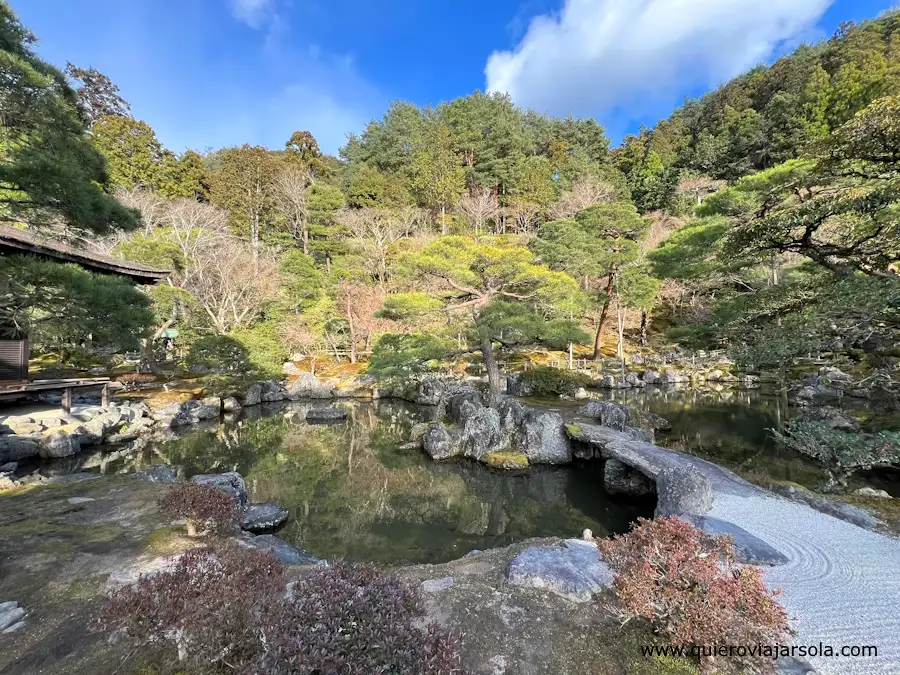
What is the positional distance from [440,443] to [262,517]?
13.8ft

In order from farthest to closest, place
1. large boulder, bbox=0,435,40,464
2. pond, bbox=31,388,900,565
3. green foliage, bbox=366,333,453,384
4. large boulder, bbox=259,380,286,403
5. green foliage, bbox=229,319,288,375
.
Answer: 1. large boulder, bbox=259,380,286,403
2. green foliage, bbox=229,319,288,375
3. green foliage, bbox=366,333,453,384
4. large boulder, bbox=0,435,40,464
5. pond, bbox=31,388,900,565

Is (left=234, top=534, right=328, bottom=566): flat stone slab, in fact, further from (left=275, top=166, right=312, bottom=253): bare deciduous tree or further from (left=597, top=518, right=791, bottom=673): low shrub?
(left=275, top=166, right=312, bottom=253): bare deciduous tree

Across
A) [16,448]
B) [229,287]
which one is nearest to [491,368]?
[16,448]

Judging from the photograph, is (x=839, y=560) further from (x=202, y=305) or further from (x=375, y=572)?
(x=202, y=305)

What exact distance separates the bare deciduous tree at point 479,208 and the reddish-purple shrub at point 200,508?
24.0 m

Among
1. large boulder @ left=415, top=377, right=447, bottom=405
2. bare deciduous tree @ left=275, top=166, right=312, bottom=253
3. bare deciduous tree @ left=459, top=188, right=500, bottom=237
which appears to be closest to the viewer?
large boulder @ left=415, top=377, right=447, bottom=405

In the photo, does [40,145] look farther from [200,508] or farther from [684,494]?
[684,494]

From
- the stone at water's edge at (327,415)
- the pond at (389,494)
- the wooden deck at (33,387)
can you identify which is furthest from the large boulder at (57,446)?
the stone at water's edge at (327,415)

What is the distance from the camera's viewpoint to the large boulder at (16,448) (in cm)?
844

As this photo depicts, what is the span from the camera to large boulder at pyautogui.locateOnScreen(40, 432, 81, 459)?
9.05 metres

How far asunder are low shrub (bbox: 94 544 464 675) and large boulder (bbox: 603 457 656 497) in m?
5.94

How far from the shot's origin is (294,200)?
2672 cm

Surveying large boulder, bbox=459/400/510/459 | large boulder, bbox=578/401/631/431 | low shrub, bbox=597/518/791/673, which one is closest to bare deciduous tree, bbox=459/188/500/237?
large boulder, bbox=578/401/631/431

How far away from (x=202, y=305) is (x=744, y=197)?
70.7ft
